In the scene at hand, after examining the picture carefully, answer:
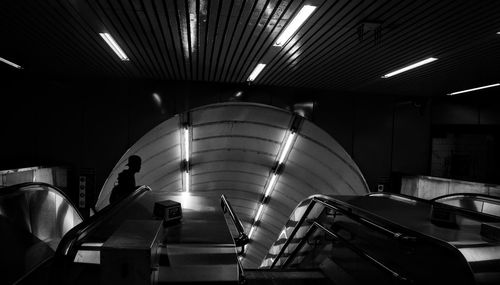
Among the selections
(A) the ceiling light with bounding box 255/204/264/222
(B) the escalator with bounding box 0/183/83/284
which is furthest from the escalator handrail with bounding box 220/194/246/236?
(A) the ceiling light with bounding box 255/204/264/222

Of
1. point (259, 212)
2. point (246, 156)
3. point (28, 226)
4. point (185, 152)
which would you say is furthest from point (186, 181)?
point (28, 226)

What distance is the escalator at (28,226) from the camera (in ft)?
13.1

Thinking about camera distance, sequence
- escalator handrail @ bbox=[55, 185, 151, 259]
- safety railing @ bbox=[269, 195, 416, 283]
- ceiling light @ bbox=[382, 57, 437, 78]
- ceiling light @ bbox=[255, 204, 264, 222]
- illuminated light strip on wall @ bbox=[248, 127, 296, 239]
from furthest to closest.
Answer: ceiling light @ bbox=[255, 204, 264, 222] < illuminated light strip on wall @ bbox=[248, 127, 296, 239] < ceiling light @ bbox=[382, 57, 437, 78] < safety railing @ bbox=[269, 195, 416, 283] < escalator handrail @ bbox=[55, 185, 151, 259]

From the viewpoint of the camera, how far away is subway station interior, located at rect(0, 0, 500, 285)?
282 centimetres

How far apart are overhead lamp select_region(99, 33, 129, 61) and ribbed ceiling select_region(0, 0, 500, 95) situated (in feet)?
0.45

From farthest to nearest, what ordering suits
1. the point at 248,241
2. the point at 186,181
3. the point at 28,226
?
the point at 186,181 < the point at 28,226 < the point at 248,241

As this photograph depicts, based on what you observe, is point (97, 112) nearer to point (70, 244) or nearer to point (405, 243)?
point (70, 244)

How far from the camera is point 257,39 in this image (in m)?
5.52

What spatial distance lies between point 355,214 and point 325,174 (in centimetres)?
816

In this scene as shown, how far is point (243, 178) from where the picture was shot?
13906mm

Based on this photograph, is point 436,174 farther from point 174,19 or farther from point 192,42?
point 174,19

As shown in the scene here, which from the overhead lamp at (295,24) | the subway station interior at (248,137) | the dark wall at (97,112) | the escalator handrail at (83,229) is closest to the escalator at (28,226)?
the subway station interior at (248,137)

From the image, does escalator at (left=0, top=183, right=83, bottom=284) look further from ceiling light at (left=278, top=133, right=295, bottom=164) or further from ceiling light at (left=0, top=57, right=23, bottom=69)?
ceiling light at (left=278, top=133, right=295, bottom=164)

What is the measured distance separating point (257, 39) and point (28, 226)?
15.3 feet
